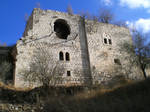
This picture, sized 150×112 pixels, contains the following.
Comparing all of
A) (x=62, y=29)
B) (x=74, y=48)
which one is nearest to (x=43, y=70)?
(x=74, y=48)

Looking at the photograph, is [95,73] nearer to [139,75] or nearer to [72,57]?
[72,57]

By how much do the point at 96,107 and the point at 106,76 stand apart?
900 cm

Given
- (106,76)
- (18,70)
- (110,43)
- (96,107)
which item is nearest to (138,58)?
(106,76)

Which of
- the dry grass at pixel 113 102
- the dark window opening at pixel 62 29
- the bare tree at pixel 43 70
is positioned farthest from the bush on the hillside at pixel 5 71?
the dark window opening at pixel 62 29

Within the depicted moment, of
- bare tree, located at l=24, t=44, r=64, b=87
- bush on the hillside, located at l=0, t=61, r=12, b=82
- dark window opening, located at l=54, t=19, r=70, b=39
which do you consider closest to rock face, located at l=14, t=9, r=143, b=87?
dark window opening, located at l=54, t=19, r=70, b=39

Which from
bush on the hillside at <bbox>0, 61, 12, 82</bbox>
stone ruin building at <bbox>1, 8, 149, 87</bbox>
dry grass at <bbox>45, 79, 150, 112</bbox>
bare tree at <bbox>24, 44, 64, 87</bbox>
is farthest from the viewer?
stone ruin building at <bbox>1, 8, 149, 87</bbox>

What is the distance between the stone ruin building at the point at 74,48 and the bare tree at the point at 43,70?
0.22m

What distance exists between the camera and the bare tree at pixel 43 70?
1145cm

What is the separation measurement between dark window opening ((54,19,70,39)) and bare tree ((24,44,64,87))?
12.4ft

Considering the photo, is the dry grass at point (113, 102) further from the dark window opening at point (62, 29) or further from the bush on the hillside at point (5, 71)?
the dark window opening at point (62, 29)

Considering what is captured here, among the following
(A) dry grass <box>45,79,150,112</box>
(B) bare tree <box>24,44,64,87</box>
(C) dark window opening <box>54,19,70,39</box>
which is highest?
(C) dark window opening <box>54,19,70,39</box>

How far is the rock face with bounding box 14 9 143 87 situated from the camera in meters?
14.5

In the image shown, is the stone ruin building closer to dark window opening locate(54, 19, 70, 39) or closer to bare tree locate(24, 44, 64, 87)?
dark window opening locate(54, 19, 70, 39)

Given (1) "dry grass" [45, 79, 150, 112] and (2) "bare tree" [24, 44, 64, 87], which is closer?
(1) "dry grass" [45, 79, 150, 112]
